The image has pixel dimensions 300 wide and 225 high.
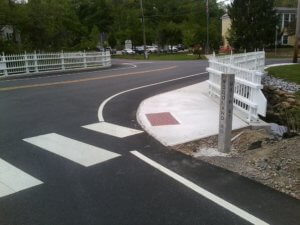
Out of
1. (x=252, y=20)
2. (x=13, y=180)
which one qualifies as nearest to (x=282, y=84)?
(x=13, y=180)

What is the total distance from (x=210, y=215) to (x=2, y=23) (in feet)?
96.5

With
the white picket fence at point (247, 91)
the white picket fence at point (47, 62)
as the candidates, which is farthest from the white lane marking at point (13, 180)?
the white picket fence at point (47, 62)

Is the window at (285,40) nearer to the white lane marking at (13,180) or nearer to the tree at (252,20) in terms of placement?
the tree at (252,20)

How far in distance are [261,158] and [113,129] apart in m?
3.59

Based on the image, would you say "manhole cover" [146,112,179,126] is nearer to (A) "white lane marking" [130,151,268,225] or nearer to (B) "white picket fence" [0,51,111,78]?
(A) "white lane marking" [130,151,268,225]

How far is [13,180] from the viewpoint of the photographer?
5277 millimetres

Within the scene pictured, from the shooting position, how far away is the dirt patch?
5199 mm

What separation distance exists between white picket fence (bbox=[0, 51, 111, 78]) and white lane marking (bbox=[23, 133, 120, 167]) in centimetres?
1746

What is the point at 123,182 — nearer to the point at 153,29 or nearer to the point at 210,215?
the point at 210,215

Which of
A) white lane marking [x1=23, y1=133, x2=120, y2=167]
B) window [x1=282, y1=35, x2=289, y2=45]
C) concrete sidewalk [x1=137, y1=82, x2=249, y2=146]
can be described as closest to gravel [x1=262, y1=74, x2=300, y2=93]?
concrete sidewalk [x1=137, y1=82, x2=249, y2=146]

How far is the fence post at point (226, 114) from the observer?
647 cm

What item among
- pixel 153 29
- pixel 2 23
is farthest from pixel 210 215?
pixel 153 29

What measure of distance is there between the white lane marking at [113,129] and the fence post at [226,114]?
7.01 ft

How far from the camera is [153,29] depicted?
2933 inches
